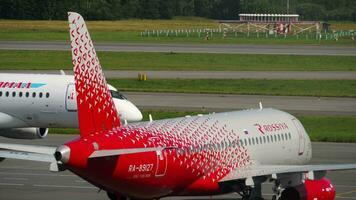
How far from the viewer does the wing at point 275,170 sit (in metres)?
38.1

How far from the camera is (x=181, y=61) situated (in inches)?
4712

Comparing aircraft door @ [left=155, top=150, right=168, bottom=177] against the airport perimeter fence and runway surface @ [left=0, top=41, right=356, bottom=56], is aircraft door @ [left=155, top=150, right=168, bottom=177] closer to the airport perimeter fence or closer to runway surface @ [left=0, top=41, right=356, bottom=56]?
runway surface @ [left=0, top=41, right=356, bottom=56]

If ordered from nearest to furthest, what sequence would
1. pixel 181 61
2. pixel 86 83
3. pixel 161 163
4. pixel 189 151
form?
1. pixel 86 83
2. pixel 161 163
3. pixel 189 151
4. pixel 181 61

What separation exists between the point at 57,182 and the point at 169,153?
1311 cm

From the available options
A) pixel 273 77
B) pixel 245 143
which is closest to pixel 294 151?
pixel 245 143

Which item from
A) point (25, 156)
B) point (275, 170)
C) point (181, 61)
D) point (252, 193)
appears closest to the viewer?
point (25, 156)

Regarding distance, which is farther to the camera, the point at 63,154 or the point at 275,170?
the point at 275,170

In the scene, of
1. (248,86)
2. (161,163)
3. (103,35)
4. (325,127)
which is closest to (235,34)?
(103,35)

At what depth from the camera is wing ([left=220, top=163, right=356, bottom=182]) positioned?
38.1m

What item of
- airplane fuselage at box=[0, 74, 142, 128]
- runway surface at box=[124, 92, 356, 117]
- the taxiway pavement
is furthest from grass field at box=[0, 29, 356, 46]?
airplane fuselage at box=[0, 74, 142, 128]

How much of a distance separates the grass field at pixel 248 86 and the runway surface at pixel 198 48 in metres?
33.9

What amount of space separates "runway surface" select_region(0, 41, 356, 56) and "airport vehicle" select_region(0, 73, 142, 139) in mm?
69402

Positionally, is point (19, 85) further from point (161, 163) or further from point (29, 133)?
point (161, 163)

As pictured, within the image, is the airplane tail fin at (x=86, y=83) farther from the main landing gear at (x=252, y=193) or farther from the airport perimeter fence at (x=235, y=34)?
the airport perimeter fence at (x=235, y=34)
